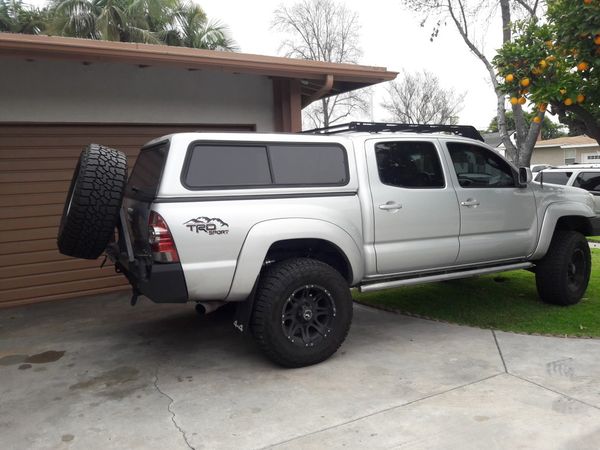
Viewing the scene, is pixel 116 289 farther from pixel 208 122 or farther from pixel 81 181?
pixel 81 181

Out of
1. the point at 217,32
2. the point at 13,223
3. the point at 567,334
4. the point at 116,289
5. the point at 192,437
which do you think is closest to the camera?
the point at 192,437

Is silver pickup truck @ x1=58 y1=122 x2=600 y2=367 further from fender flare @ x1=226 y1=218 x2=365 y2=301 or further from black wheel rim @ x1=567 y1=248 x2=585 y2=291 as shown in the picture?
black wheel rim @ x1=567 y1=248 x2=585 y2=291

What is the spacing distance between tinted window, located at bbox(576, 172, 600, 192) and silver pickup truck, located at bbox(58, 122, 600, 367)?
28.9 ft

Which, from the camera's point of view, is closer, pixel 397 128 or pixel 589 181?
pixel 397 128

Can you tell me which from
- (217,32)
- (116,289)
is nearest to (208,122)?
(116,289)

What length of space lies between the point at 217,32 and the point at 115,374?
641 inches

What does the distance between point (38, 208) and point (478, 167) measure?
569 cm

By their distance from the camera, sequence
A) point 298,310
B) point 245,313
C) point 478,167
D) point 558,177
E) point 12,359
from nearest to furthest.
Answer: point 245,313 → point 298,310 → point 12,359 → point 478,167 → point 558,177

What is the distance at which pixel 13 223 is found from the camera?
6934mm

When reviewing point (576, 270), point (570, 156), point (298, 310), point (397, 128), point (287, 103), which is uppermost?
point (287, 103)

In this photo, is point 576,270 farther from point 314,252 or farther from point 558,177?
point 558,177

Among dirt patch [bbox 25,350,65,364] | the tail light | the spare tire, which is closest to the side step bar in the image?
the tail light

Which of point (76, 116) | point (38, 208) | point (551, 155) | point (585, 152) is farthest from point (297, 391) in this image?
point (551, 155)

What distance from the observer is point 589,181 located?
1318 cm
